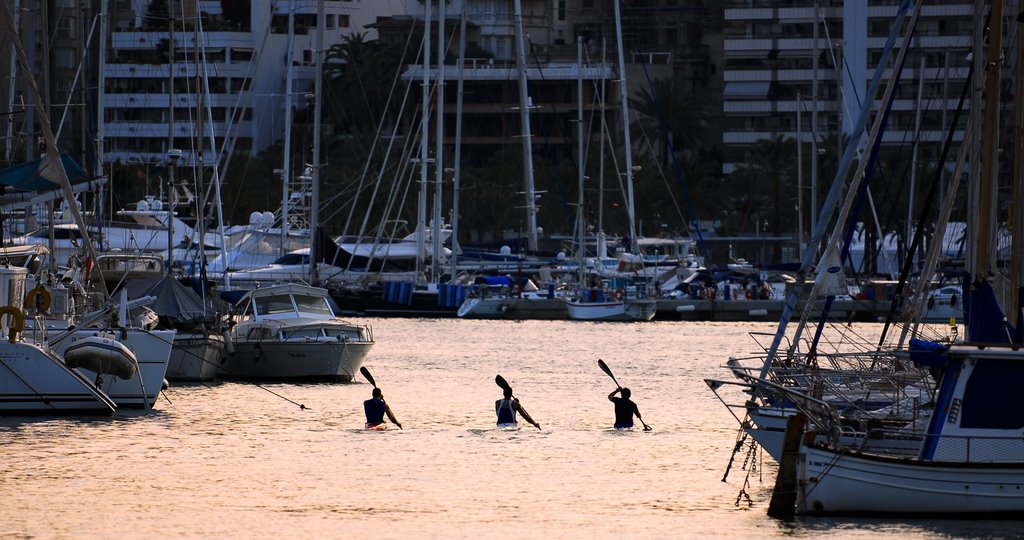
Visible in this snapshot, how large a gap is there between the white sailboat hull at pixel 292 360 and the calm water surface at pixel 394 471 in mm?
690

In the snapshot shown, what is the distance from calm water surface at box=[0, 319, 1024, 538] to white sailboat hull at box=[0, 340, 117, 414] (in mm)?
422

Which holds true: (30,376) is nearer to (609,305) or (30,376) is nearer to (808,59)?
(609,305)

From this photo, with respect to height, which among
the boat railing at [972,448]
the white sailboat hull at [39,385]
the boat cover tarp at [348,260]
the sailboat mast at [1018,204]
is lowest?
the boat cover tarp at [348,260]

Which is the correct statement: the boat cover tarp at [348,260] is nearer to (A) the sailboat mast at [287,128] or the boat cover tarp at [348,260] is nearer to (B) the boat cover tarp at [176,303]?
(A) the sailboat mast at [287,128]

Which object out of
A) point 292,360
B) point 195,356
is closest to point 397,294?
point 292,360

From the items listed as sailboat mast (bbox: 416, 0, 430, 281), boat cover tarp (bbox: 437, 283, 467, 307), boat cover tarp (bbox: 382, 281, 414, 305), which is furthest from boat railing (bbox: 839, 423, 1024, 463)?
boat cover tarp (bbox: 382, 281, 414, 305)

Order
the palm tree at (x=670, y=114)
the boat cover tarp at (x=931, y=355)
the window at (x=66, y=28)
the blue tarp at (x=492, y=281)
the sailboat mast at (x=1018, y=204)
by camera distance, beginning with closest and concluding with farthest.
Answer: the boat cover tarp at (x=931, y=355) → the sailboat mast at (x=1018, y=204) → the blue tarp at (x=492, y=281) → the window at (x=66, y=28) → the palm tree at (x=670, y=114)

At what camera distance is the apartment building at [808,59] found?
469ft

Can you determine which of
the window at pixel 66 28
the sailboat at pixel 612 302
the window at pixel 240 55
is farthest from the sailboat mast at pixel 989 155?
the window at pixel 240 55

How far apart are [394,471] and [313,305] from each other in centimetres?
1894

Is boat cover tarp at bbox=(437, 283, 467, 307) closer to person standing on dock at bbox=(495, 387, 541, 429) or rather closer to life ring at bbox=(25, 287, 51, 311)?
person standing on dock at bbox=(495, 387, 541, 429)

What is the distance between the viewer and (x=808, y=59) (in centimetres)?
15125

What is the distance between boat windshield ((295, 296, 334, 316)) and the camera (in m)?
51.8

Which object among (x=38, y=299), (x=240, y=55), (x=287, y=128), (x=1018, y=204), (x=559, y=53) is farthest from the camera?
(x=240, y=55)
